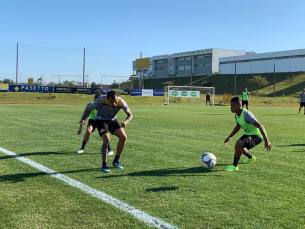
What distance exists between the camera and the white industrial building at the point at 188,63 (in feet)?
320

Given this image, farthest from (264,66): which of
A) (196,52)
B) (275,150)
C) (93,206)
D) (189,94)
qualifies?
(93,206)

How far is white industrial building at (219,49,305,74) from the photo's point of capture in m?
77.6

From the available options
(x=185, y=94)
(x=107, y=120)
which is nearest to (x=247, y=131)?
(x=107, y=120)

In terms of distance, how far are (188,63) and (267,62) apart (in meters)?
28.8

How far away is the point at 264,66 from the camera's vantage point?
277ft

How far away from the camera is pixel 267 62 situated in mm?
83875

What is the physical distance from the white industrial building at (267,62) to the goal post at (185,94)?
Answer: 84.6ft

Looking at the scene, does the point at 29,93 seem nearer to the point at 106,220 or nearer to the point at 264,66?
the point at 106,220

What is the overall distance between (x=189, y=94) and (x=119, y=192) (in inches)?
1713

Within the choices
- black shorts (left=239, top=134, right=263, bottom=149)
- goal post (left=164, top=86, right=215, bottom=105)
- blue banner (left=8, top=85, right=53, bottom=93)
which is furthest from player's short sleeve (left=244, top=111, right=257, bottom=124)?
blue banner (left=8, top=85, right=53, bottom=93)

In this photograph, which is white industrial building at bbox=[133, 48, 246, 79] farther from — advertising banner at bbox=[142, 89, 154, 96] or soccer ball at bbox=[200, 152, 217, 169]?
soccer ball at bbox=[200, 152, 217, 169]

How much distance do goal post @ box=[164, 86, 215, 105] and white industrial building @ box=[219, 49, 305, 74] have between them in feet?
84.6

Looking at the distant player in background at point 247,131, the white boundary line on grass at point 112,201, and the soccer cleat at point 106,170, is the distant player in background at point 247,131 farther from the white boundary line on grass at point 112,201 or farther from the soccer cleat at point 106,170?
the white boundary line on grass at point 112,201

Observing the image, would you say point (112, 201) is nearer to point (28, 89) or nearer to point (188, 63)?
point (28, 89)
